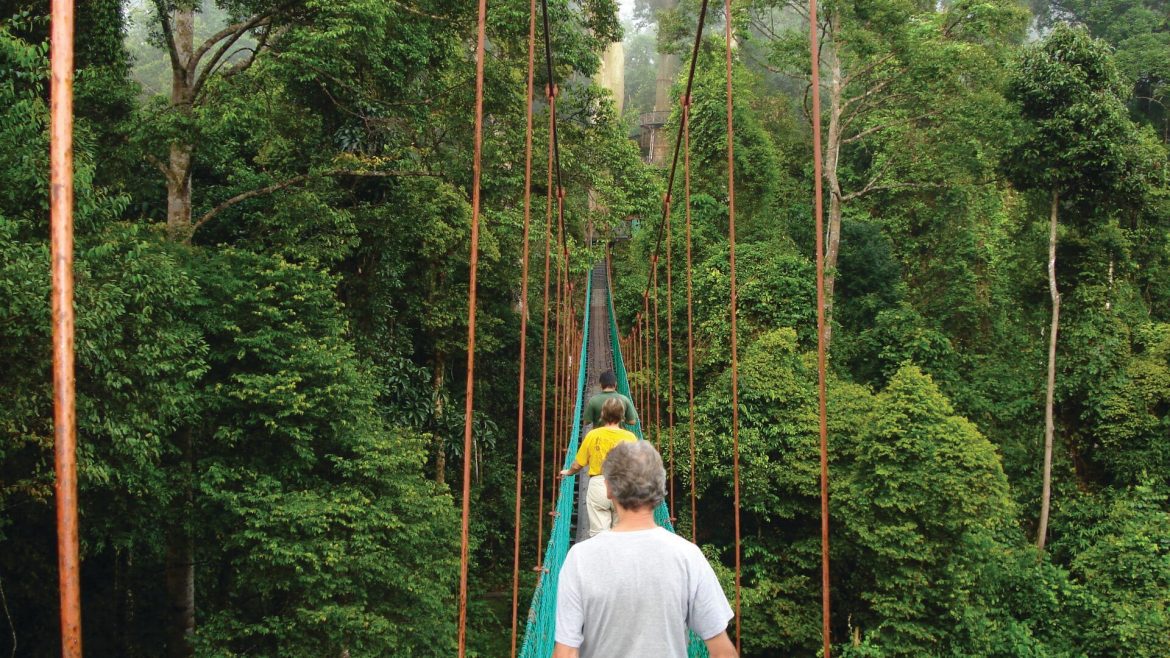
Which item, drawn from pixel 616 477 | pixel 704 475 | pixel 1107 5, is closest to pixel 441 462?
pixel 704 475

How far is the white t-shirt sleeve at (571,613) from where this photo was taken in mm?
1139

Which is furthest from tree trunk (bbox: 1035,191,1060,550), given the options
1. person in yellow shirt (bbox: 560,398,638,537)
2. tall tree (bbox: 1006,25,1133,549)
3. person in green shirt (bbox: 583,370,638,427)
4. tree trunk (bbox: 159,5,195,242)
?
tree trunk (bbox: 159,5,195,242)

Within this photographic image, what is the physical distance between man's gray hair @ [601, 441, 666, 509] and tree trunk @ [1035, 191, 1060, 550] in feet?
34.4

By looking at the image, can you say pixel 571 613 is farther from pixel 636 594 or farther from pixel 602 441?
pixel 602 441

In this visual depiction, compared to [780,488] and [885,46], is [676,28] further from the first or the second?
[780,488]

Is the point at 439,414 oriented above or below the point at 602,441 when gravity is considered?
below

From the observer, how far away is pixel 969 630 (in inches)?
333

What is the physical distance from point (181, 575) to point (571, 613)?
7345 millimetres

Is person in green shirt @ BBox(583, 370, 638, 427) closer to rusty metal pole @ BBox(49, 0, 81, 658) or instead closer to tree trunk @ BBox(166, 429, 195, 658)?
rusty metal pole @ BBox(49, 0, 81, 658)

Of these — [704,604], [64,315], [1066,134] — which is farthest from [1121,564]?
[64,315]

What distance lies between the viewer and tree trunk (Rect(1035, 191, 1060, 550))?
404 inches

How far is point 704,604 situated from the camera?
1167mm

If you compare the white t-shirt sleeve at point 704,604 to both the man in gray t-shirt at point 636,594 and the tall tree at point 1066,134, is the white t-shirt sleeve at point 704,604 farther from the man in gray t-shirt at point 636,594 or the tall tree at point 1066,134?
the tall tree at point 1066,134

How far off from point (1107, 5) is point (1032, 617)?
10.7 meters
